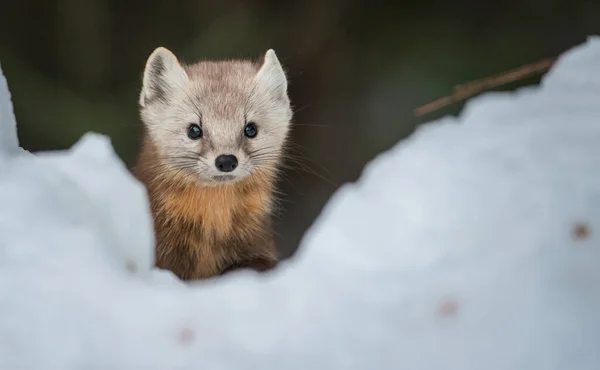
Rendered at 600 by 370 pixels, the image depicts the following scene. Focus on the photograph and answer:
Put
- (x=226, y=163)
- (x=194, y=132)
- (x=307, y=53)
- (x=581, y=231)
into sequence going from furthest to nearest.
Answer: (x=307, y=53) < (x=194, y=132) < (x=226, y=163) < (x=581, y=231)

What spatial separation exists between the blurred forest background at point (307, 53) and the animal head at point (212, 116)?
1017mm

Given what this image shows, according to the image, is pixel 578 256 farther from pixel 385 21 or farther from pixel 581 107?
pixel 385 21

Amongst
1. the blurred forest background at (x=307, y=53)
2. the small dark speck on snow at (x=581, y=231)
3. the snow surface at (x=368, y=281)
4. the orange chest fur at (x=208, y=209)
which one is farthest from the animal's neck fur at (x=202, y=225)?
the blurred forest background at (x=307, y=53)

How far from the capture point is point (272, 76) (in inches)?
60.1

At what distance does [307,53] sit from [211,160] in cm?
153

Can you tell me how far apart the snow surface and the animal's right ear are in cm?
67

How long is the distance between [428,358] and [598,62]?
1.20 feet

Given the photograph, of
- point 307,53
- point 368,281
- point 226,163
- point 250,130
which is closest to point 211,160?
point 226,163

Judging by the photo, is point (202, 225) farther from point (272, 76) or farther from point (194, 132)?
point (272, 76)

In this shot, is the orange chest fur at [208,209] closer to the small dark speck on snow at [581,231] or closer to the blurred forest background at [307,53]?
the small dark speck on snow at [581,231]

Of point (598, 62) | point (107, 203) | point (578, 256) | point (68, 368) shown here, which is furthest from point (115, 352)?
point (598, 62)

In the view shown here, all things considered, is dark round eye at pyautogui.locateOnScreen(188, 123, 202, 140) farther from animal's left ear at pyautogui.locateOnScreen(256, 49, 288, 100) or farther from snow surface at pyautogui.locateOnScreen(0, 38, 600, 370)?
snow surface at pyautogui.locateOnScreen(0, 38, 600, 370)

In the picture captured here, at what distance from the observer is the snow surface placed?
69 cm

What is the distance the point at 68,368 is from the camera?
678 mm
